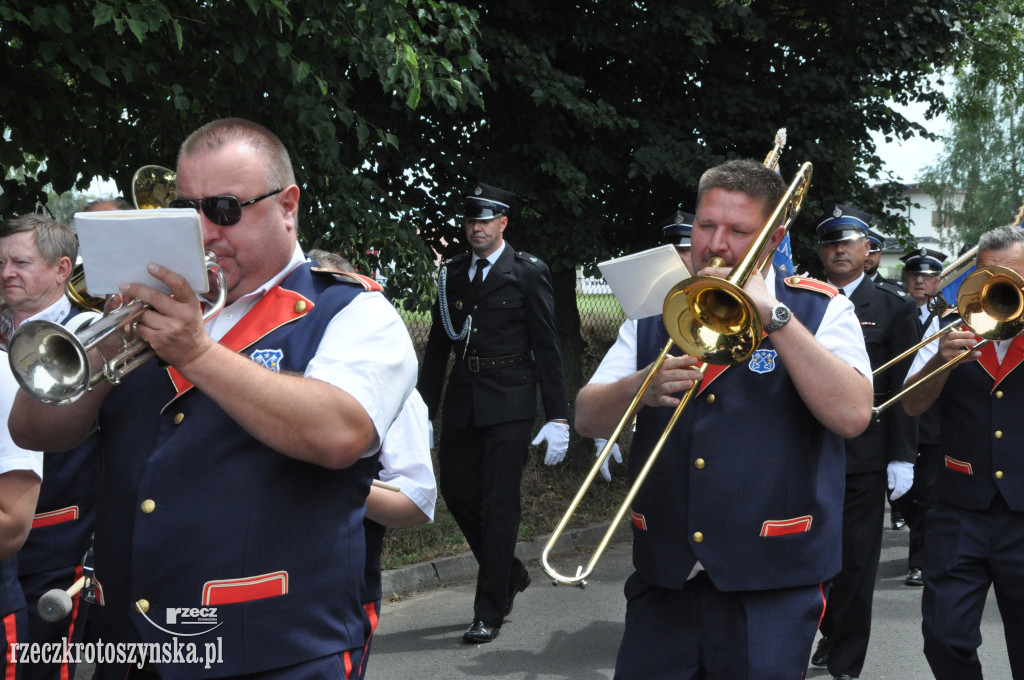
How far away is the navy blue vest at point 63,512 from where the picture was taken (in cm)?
356

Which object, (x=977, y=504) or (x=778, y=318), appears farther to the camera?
(x=977, y=504)

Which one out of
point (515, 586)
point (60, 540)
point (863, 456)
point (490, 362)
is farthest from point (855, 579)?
point (60, 540)

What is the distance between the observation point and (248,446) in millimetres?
2277

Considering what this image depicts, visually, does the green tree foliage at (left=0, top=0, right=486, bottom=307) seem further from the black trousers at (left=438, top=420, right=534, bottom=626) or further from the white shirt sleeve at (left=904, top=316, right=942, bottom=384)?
the white shirt sleeve at (left=904, top=316, right=942, bottom=384)

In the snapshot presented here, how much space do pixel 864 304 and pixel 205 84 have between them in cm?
398

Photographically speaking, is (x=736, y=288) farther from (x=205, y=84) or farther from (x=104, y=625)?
(x=205, y=84)

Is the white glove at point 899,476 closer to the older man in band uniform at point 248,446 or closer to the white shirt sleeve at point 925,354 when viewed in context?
the white shirt sleeve at point 925,354

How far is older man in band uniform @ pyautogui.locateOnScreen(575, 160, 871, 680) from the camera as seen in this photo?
3.08 metres

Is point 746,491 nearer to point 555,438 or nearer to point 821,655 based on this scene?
point 821,655

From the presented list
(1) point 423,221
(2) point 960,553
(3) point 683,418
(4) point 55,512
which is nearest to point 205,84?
(1) point 423,221

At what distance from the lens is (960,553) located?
14.2ft

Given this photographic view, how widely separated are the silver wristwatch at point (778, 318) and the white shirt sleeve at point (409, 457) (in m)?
1.04

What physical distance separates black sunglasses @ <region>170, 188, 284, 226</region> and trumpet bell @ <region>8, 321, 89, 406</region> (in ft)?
1.31

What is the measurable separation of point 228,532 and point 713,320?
4.65 feet
